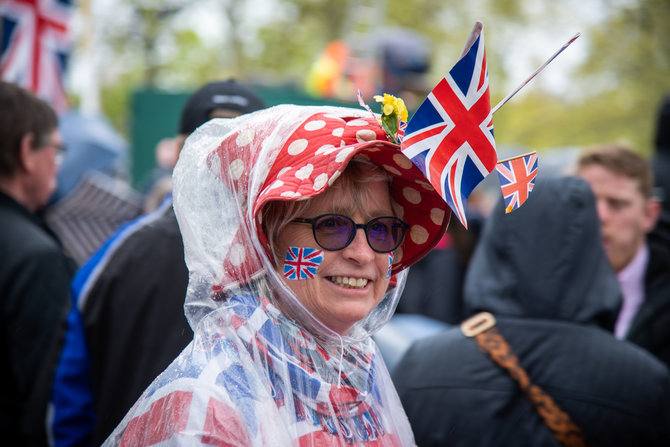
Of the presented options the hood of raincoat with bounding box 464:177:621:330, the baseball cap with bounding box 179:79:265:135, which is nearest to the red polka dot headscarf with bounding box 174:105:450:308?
the hood of raincoat with bounding box 464:177:621:330

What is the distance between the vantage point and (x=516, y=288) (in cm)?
238

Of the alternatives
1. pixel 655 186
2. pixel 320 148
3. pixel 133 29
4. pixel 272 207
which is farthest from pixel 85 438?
pixel 133 29

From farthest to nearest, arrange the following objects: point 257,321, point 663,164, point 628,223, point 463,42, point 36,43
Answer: point 463,42 → point 36,43 → point 663,164 → point 628,223 → point 257,321

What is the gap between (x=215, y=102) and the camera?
2750 millimetres

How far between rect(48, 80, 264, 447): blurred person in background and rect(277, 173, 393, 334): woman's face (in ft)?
2.21

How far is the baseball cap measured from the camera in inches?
108

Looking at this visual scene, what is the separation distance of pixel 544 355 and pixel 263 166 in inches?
45.7

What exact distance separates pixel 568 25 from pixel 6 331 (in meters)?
18.1

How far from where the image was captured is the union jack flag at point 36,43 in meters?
4.65

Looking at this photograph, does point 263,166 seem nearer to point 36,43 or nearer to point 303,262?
point 303,262

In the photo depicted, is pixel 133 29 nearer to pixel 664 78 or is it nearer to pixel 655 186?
pixel 664 78

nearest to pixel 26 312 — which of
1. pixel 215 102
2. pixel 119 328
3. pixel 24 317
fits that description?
pixel 24 317

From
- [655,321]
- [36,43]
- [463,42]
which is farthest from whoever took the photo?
[463,42]

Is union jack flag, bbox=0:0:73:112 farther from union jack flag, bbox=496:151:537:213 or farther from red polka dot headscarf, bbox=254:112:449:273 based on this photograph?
union jack flag, bbox=496:151:537:213
